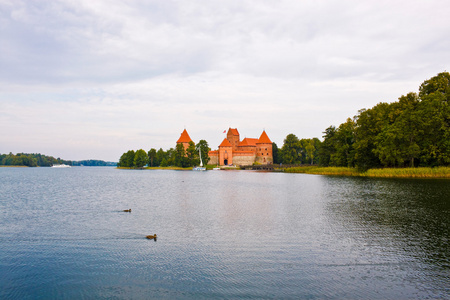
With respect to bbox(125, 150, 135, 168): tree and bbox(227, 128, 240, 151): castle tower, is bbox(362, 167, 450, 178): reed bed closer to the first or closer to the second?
bbox(227, 128, 240, 151): castle tower

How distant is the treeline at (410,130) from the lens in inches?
1705

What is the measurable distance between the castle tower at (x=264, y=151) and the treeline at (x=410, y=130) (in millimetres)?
62867

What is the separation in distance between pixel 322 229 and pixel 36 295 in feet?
36.6

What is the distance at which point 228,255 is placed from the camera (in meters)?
10.5

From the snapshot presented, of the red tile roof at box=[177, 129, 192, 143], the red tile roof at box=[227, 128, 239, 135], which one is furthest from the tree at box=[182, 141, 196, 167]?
the red tile roof at box=[227, 128, 239, 135]

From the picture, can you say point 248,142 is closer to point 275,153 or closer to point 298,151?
point 275,153

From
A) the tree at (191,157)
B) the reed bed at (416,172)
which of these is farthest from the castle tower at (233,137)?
the reed bed at (416,172)

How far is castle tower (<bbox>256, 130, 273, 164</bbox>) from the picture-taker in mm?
118688

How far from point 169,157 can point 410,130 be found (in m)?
87.8

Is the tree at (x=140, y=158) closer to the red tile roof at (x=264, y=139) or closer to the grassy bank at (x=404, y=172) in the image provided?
the red tile roof at (x=264, y=139)

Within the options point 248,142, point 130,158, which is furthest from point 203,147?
point 130,158

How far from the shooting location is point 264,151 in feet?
390

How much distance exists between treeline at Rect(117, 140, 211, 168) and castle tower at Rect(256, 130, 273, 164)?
2122 centimetres

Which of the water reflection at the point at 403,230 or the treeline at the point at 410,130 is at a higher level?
the treeline at the point at 410,130
